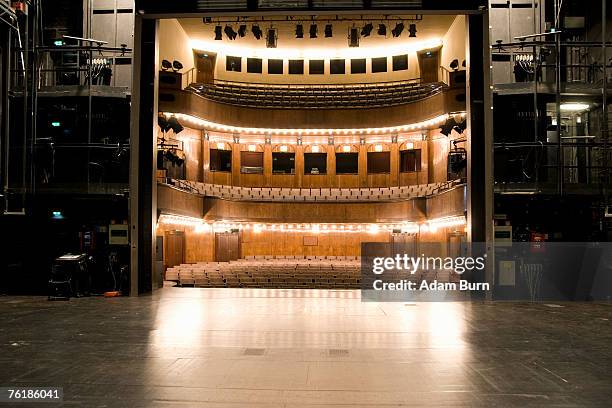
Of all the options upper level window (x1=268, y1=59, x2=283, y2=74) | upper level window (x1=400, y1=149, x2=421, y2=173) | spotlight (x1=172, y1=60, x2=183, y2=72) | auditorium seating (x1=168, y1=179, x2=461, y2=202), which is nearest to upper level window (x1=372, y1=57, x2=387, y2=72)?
upper level window (x1=268, y1=59, x2=283, y2=74)

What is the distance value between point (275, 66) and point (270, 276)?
1166 cm

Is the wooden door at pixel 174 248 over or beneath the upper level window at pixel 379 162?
beneath

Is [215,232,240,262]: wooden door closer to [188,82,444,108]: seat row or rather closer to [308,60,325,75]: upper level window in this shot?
[188,82,444,108]: seat row

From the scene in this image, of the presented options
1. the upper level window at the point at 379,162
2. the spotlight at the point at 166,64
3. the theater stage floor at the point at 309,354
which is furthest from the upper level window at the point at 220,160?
the theater stage floor at the point at 309,354

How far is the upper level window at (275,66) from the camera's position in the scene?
1104 inches

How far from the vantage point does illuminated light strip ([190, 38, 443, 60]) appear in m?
26.6

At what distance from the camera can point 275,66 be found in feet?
92.1

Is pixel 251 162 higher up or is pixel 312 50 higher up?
pixel 312 50

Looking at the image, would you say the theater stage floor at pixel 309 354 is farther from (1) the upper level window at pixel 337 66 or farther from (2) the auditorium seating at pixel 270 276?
(1) the upper level window at pixel 337 66

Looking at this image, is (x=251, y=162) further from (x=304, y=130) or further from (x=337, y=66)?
(x=337, y=66)

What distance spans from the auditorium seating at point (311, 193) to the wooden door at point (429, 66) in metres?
4.97

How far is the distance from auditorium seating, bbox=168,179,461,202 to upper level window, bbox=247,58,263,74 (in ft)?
18.9

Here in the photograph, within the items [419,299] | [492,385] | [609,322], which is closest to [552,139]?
[419,299]

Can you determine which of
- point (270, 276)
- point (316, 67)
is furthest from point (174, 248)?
point (316, 67)
